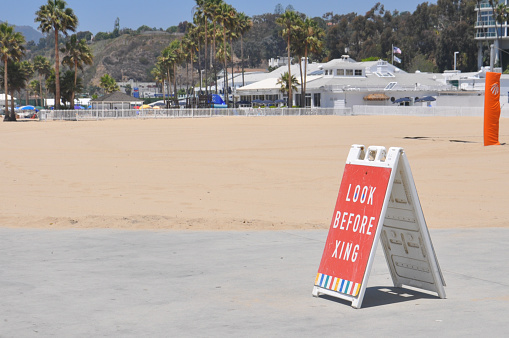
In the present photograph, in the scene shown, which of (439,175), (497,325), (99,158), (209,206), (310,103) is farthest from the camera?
(310,103)

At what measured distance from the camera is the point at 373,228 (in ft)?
Result: 19.0

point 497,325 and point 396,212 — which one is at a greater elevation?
point 396,212

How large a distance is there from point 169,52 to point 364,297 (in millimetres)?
135762

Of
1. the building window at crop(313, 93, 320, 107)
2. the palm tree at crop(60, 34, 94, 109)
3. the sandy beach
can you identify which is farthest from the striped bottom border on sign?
the building window at crop(313, 93, 320, 107)

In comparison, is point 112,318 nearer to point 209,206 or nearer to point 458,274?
point 458,274

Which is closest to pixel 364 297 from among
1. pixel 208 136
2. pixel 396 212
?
pixel 396 212

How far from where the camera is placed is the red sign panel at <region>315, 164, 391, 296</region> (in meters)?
5.79

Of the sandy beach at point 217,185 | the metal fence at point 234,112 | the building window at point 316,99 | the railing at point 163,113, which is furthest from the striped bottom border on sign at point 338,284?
the building window at point 316,99

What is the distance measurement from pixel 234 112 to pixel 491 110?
44755mm

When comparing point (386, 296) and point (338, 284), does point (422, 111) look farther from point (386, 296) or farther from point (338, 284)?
point (338, 284)

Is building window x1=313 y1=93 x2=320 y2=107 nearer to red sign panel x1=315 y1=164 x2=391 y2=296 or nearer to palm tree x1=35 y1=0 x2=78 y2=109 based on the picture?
palm tree x1=35 y1=0 x2=78 y2=109

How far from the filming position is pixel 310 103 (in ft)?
294

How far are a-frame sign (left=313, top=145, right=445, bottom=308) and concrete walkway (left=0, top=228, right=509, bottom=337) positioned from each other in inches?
7.4

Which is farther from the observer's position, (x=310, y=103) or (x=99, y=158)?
(x=310, y=103)
